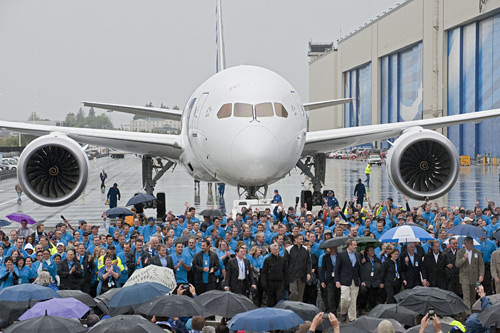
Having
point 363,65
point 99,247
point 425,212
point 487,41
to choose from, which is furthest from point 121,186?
point 363,65

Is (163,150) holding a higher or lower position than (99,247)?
higher

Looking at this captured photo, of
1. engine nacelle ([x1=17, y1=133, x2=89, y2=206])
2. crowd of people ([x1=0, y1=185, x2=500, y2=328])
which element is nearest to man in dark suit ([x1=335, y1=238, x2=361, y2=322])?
crowd of people ([x1=0, y1=185, x2=500, y2=328])

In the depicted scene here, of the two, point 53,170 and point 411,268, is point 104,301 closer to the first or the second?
point 411,268

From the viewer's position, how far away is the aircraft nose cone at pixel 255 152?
630 inches

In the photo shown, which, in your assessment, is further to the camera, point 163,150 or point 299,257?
point 163,150

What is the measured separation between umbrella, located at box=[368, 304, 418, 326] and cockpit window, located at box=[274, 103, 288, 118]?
972 centimetres

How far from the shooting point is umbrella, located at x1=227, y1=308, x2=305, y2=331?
638 cm

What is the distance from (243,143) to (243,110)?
1039mm

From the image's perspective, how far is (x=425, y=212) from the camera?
661 inches

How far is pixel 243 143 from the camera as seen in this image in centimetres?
1616

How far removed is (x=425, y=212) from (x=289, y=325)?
11.0 m

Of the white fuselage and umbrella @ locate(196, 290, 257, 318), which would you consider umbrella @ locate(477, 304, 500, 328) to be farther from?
the white fuselage

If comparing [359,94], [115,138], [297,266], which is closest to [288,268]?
[297,266]

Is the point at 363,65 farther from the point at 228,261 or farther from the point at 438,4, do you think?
the point at 228,261
